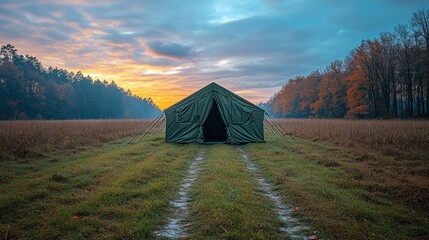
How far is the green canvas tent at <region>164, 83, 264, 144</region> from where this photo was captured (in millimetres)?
16781

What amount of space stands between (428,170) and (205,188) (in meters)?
6.66

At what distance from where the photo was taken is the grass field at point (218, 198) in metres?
4.23

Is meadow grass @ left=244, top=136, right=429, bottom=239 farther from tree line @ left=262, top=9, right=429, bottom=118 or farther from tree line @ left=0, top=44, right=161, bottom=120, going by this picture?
tree line @ left=0, top=44, right=161, bottom=120

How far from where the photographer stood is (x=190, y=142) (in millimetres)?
16672

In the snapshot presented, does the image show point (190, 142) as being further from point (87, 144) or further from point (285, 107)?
point (285, 107)

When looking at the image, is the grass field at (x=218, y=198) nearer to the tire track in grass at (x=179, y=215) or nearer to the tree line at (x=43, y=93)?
the tire track in grass at (x=179, y=215)

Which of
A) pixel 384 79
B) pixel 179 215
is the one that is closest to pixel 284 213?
pixel 179 215

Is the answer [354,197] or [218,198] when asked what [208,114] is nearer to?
[218,198]

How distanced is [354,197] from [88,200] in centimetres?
569

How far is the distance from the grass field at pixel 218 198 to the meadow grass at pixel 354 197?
0.8 inches

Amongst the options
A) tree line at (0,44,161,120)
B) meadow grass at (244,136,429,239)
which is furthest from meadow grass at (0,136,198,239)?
tree line at (0,44,161,120)

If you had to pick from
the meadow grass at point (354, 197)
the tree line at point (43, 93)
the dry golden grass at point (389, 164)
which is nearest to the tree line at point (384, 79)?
the dry golden grass at point (389, 164)

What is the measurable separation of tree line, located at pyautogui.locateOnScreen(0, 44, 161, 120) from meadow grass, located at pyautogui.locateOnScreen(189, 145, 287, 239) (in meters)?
51.0

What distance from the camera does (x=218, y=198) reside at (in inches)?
223
